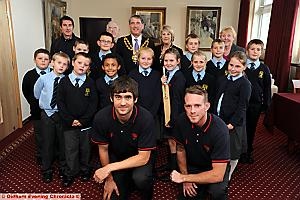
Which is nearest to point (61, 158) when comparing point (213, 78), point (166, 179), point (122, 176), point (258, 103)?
point (122, 176)

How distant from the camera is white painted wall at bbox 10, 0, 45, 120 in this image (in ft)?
14.2

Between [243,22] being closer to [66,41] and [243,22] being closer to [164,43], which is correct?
[164,43]

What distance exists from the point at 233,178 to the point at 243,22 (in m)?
5.01

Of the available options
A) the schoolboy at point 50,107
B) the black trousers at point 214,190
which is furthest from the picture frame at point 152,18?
the black trousers at point 214,190

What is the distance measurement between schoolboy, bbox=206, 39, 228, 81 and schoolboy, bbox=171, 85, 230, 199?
1.07 metres

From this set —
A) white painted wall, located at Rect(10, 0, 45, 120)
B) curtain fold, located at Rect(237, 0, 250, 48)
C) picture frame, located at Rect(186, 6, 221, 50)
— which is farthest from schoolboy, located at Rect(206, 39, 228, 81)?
picture frame, located at Rect(186, 6, 221, 50)

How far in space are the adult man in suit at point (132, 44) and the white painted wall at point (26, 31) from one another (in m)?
1.98

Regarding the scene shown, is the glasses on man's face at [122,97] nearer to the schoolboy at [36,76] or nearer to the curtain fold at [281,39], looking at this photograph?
the schoolboy at [36,76]

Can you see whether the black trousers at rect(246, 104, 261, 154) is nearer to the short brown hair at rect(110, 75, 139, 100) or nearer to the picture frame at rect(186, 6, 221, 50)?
the short brown hair at rect(110, 75, 139, 100)

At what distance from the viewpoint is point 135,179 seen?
2.17 metres

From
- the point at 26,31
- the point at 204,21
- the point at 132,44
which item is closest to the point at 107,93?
the point at 132,44

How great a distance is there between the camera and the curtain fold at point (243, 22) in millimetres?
6645

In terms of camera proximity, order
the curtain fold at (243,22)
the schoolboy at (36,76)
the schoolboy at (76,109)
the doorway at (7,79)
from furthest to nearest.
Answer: the curtain fold at (243,22)
the doorway at (7,79)
the schoolboy at (36,76)
the schoolboy at (76,109)

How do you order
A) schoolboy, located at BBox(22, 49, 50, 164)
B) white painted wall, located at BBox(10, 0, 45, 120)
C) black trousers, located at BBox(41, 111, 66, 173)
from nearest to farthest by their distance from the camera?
black trousers, located at BBox(41, 111, 66, 173)
schoolboy, located at BBox(22, 49, 50, 164)
white painted wall, located at BBox(10, 0, 45, 120)
